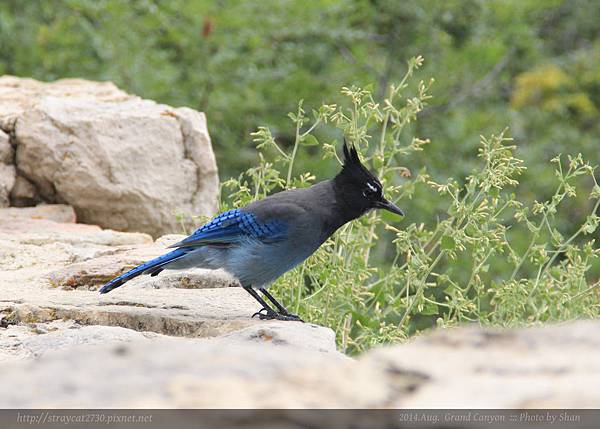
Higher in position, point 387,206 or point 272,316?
point 387,206

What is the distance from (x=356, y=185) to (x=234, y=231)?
57 centimetres

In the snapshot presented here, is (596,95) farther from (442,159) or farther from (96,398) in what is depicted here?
(96,398)

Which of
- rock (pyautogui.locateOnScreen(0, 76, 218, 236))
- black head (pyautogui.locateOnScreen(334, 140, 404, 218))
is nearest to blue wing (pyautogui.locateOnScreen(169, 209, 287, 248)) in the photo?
black head (pyautogui.locateOnScreen(334, 140, 404, 218))

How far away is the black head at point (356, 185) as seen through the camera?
480 centimetres

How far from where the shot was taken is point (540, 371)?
2000 mm

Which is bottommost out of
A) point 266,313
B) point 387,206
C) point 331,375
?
point 266,313

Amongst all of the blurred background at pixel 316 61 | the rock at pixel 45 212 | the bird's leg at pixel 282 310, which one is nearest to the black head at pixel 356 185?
the bird's leg at pixel 282 310

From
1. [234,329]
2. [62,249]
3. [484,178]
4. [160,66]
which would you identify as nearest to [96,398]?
[234,329]

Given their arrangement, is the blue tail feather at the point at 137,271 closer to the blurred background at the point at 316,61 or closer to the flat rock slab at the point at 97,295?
the flat rock slab at the point at 97,295

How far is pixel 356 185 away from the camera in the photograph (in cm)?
482

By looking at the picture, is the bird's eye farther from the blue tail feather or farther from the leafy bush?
A: the blue tail feather

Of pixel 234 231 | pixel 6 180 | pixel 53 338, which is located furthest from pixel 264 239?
pixel 6 180

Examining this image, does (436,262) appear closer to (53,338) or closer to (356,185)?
(356,185)

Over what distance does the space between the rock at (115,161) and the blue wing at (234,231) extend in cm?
111
